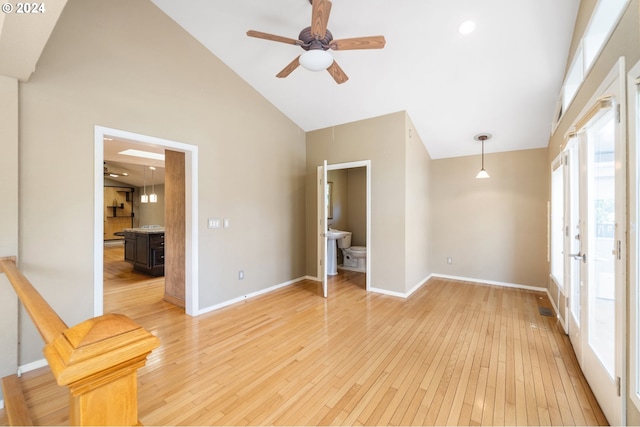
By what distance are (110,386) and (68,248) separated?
2.70 metres

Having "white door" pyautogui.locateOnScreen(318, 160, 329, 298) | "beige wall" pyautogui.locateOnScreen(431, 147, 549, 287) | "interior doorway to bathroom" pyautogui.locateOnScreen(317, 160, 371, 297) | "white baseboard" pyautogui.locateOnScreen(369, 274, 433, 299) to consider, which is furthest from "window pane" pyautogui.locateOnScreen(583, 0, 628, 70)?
"interior doorway to bathroom" pyautogui.locateOnScreen(317, 160, 371, 297)

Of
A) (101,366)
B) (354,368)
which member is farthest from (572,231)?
(101,366)

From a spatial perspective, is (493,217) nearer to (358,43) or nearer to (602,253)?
(602,253)

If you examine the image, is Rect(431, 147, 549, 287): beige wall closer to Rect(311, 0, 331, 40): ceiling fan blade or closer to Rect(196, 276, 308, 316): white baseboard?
Rect(196, 276, 308, 316): white baseboard

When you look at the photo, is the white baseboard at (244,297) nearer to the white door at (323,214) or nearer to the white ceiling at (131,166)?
the white door at (323,214)

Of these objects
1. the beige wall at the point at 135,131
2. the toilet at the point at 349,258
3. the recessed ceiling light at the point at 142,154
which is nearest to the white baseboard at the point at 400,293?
the toilet at the point at 349,258

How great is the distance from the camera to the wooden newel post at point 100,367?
1.58ft

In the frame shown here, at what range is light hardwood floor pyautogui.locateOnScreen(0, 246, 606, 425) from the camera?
178 centimetres

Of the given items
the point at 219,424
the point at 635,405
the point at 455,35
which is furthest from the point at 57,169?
the point at 635,405

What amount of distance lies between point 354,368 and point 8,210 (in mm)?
3098

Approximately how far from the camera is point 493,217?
188 inches

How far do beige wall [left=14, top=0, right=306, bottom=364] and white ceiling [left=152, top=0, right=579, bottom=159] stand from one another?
1.47 ft

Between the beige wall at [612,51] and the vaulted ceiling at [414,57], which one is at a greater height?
the vaulted ceiling at [414,57]

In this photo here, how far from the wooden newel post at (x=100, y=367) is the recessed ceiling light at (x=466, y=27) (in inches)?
135
